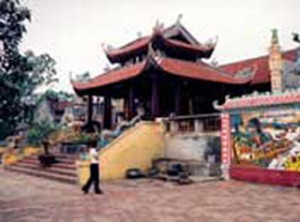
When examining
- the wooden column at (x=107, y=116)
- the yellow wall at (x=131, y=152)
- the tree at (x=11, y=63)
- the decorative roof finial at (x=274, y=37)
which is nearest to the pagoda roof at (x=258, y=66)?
the decorative roof finial at (x=274, y=37)

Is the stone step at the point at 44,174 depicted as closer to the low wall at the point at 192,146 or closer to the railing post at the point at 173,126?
the low wall at the point at 192,146

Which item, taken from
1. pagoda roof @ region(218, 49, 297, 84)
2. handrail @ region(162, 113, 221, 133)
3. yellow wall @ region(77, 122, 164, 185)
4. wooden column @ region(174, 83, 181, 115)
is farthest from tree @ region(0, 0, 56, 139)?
pagoda roof @ region(218, 49, 297, 84)

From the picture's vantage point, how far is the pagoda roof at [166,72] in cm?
2041

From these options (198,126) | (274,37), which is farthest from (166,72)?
(274,37)

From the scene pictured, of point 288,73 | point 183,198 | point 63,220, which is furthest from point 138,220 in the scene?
point 288,73

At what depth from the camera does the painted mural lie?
14.5m

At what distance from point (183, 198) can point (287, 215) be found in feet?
11.4

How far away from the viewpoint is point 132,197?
12.9 meters

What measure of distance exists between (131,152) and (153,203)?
727cm

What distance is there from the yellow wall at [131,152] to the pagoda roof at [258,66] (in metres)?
7.64

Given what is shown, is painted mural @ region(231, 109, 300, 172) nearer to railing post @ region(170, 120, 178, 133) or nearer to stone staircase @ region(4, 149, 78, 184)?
railing post @ region(170, 120, 178, 133)

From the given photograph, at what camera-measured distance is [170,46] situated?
75.9 ft

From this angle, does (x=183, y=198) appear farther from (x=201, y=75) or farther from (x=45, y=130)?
(x=45, y=130)

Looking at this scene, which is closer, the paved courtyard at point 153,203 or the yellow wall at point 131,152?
the paved courtyard at point 153,203
